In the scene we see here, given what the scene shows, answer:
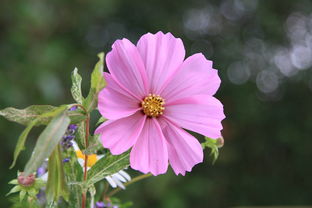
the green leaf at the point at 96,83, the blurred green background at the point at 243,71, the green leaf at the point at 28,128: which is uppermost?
the blurred green background at the point at 243,71

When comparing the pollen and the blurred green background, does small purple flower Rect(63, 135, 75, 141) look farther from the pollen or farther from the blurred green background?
the blurred green background

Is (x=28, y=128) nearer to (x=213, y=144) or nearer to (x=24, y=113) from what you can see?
(x=24, y=113)

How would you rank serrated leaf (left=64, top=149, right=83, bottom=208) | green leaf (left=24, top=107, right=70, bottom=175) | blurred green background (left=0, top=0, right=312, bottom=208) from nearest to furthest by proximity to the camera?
green leaf (left=24, top=107, right=70, bottom=175)
serrated leaf (left=64, top=149, right=83, bottom=208)
blurred green background (left=0, top=0, right=312, bottom=208)

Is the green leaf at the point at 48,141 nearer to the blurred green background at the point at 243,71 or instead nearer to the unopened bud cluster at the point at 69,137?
the unopened bud cluster at the point at 69,137

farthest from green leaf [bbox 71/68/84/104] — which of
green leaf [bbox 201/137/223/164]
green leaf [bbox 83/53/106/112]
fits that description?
green leaf [bbox 201/137/223/164]

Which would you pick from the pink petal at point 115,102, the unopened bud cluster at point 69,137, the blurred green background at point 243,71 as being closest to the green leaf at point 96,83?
the pink petal at point 115,102

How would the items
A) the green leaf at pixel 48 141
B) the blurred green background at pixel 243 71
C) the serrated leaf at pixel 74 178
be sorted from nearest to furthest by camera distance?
1. the green leaf at pixel 48 141
2. the serrated leaf at pixel 74 178
3. the blurred green background at pixel 243 71

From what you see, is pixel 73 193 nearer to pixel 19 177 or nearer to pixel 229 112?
pixel 19 177
